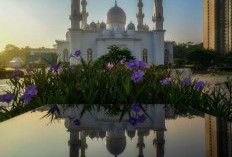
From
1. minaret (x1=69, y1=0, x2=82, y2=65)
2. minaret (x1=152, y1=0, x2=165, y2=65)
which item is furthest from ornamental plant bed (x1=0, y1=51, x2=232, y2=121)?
minaret (x1=152, y1=0, x2=165, y2=65)

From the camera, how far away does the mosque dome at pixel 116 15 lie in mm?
44094

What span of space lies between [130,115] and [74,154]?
106 cm

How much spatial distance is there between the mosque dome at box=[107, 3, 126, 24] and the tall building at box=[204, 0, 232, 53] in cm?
2916

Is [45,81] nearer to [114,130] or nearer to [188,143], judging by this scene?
[114,130]

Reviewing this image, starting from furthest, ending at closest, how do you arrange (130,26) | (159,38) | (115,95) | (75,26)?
(130,26)
(159,38)
(75,26)
(115,95)

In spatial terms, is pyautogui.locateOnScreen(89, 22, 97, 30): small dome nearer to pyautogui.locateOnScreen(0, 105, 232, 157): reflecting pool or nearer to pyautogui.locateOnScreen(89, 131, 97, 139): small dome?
pyautogui.locateOnScreen(0, 105, 232, 157): reflecting pool

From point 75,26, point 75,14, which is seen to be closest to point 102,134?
point 75,26

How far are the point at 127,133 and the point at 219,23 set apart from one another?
6899 centimetres

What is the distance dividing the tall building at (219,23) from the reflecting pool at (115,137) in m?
64.7

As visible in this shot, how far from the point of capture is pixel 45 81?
5121mm

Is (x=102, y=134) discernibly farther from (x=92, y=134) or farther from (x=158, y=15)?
(x=158, y=15)

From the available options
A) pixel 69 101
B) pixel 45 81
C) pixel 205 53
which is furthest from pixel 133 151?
pixel 205 53

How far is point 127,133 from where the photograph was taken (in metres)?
1.62

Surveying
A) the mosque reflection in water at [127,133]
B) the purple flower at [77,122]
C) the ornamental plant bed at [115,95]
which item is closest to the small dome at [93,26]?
the ornamental plant bed at [115,95]
